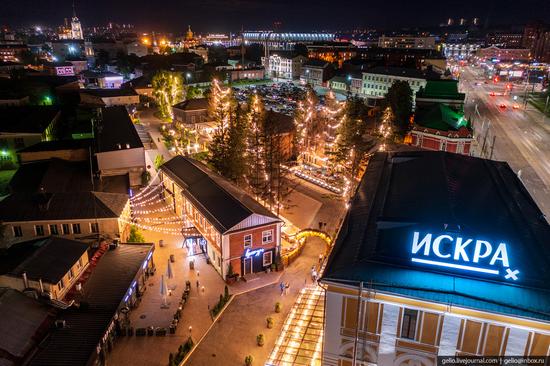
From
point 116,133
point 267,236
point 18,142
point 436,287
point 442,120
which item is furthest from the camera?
point 442,120

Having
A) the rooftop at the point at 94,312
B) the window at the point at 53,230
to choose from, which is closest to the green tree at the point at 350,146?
the rooftop at the point at 94,312

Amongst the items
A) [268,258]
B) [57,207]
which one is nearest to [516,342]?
[268,258]

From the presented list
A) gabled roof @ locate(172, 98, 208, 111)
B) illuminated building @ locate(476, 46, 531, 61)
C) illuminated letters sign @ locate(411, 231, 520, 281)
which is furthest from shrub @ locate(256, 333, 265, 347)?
illuminated building @ locate(476, 46, 531, 61)

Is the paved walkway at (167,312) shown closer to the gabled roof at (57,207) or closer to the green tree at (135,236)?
the green tree at (135,236)

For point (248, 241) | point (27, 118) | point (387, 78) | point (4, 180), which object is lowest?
point (4, 180)

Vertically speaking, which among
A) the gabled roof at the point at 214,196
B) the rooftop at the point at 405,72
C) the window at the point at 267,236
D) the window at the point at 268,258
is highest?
the rooftop at the point at 405,72

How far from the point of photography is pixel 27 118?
179 feet

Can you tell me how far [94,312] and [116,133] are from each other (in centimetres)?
3189

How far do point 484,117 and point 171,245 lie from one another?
3086 inches

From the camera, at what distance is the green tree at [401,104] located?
6144 cm

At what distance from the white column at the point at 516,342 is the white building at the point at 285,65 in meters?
133

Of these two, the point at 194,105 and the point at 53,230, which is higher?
the point at 194,105

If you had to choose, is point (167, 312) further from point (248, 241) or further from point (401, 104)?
point (401, 104)

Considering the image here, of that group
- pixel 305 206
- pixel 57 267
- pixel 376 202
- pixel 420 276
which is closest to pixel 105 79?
pixel 305 206
